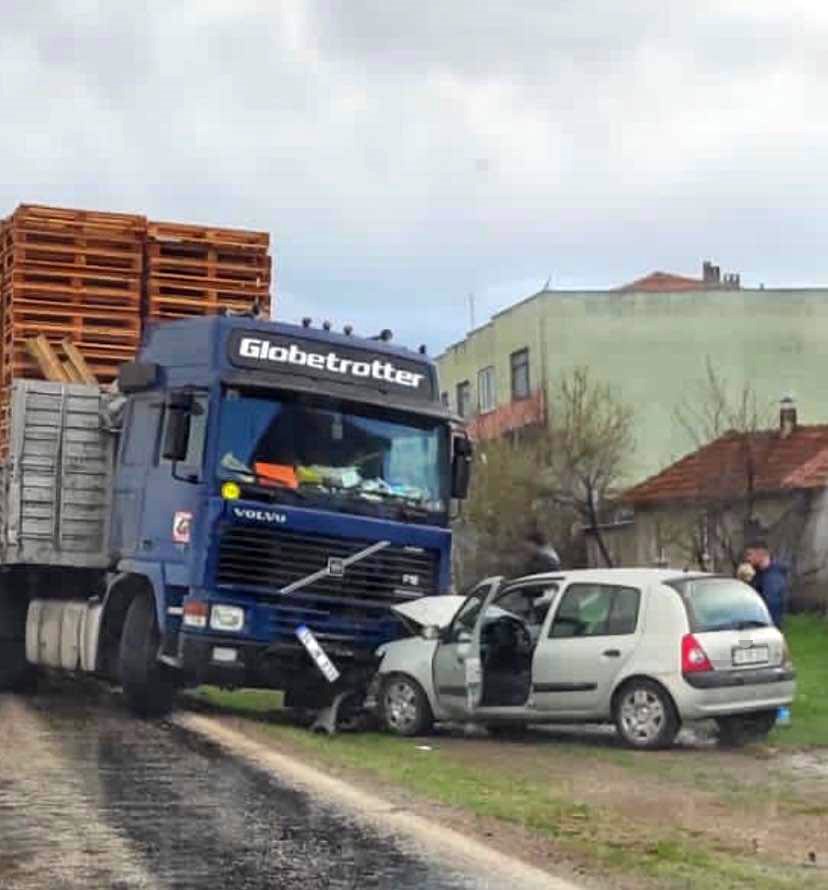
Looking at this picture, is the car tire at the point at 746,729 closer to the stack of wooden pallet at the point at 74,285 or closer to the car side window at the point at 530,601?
the car side window at the point at 530,601

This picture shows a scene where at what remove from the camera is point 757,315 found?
152 feet

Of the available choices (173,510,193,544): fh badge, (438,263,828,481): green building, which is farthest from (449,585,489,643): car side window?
(438,263,828,481): green building

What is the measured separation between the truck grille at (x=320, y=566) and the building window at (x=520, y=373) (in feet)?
100

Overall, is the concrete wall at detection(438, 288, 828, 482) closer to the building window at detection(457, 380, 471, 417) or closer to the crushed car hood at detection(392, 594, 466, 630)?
the building window at detection(457, 380, 471, 417)

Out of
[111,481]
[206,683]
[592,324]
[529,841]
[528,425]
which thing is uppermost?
[592,324]

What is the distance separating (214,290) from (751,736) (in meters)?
7.71

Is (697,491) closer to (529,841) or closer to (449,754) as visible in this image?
(449,754)

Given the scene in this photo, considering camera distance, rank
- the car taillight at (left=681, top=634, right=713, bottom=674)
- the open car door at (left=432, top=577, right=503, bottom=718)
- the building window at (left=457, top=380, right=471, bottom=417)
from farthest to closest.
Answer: the building window at (left=457, top=380, right=471, bottom=417) → the open car door at (left=432, top=577, right=503, bottom=718) → the car taillight at (left=681, top=634, right=713, bottom=674)

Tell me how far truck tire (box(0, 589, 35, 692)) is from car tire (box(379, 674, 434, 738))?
197 inches

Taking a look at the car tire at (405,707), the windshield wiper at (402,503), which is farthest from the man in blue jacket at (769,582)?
the car tire at (405,707)

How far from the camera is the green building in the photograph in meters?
45.2

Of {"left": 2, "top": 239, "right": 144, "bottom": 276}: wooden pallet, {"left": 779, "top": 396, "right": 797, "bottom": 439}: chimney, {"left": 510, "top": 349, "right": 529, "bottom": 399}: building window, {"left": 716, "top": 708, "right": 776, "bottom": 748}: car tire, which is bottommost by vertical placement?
{"left": 716, "top": 708, "right": 776, "bottom": 748}: car tire

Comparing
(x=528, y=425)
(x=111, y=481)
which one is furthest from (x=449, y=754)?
(x=528, y=425)

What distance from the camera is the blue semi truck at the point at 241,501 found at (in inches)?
567
